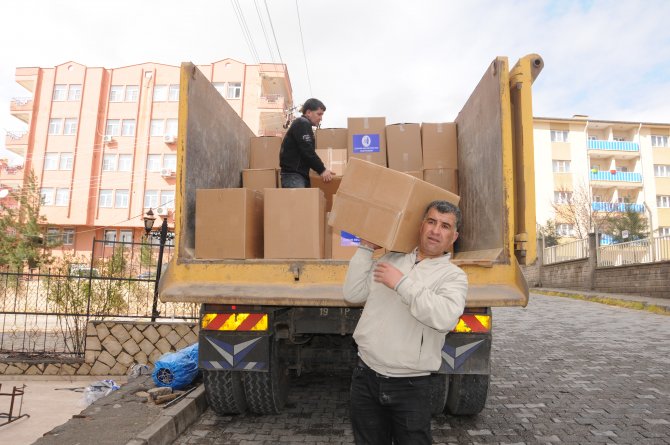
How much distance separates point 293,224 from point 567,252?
72.3 feet

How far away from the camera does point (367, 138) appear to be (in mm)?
4273

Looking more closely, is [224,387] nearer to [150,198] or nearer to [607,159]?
[150,198]

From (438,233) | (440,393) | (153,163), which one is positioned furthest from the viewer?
(153,163)

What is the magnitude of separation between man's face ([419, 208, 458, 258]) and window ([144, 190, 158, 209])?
3497 centimetres

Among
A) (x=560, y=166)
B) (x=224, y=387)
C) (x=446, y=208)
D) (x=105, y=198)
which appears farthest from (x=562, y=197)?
(x=446, y=208)

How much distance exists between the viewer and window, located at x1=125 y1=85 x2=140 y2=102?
35.4m

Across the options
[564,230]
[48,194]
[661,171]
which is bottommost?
[564,230]

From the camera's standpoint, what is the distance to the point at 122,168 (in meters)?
35.1

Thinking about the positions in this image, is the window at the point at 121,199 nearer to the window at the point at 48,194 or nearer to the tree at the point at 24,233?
the window at the point at 48,194

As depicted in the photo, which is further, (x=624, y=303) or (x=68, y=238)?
(x=68, y=238)

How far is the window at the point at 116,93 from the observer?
3566 cm

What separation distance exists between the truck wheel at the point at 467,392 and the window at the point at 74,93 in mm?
39547

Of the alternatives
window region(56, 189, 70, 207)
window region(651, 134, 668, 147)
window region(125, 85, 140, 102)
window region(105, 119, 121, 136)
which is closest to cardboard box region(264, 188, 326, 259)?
window region(56, 189, 70, 207)

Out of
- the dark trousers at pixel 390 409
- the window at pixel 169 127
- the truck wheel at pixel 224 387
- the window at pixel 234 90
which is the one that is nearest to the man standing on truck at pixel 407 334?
the dark trousers at pixel 390 409
